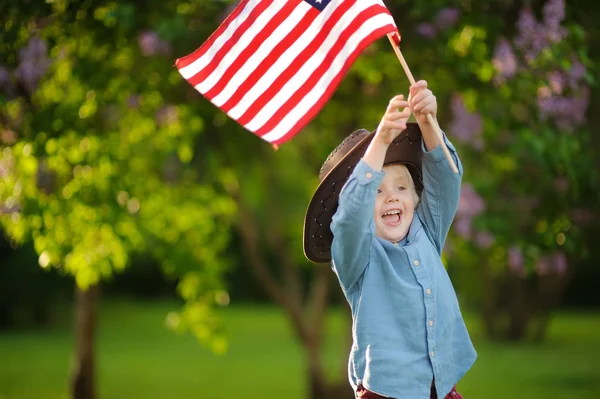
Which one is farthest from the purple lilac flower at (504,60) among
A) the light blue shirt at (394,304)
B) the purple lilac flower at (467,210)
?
the light blue shirt at (394,304)

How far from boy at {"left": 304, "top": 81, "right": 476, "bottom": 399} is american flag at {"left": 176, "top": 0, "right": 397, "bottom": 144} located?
303 mm

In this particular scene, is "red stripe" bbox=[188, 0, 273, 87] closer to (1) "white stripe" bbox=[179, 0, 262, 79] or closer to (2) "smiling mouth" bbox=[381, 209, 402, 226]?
(1) "white stripe" bbox=[179, 0, 262, 79]

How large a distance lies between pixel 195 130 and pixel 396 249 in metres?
4.17

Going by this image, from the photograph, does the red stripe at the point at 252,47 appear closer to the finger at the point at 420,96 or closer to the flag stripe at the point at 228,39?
the flag stripe at the point at 228,39

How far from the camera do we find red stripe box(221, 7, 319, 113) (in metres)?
3.62

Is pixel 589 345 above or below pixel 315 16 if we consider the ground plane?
below

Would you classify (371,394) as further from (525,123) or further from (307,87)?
(525,123)

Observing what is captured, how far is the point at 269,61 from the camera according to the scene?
3691 millimetres

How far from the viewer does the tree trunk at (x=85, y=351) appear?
8.55 meters

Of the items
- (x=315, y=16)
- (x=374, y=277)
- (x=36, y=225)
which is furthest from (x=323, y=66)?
(x=36, y=225)

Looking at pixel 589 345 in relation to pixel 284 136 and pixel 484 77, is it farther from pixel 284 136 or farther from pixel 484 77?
pixel 284 136

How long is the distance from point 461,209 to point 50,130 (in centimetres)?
352

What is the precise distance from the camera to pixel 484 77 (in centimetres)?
621

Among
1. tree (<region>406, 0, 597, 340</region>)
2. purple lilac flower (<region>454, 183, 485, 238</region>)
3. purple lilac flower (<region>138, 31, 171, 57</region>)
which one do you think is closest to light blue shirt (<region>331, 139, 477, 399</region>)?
tree (<region>406, 0, 597, 340</region>)
